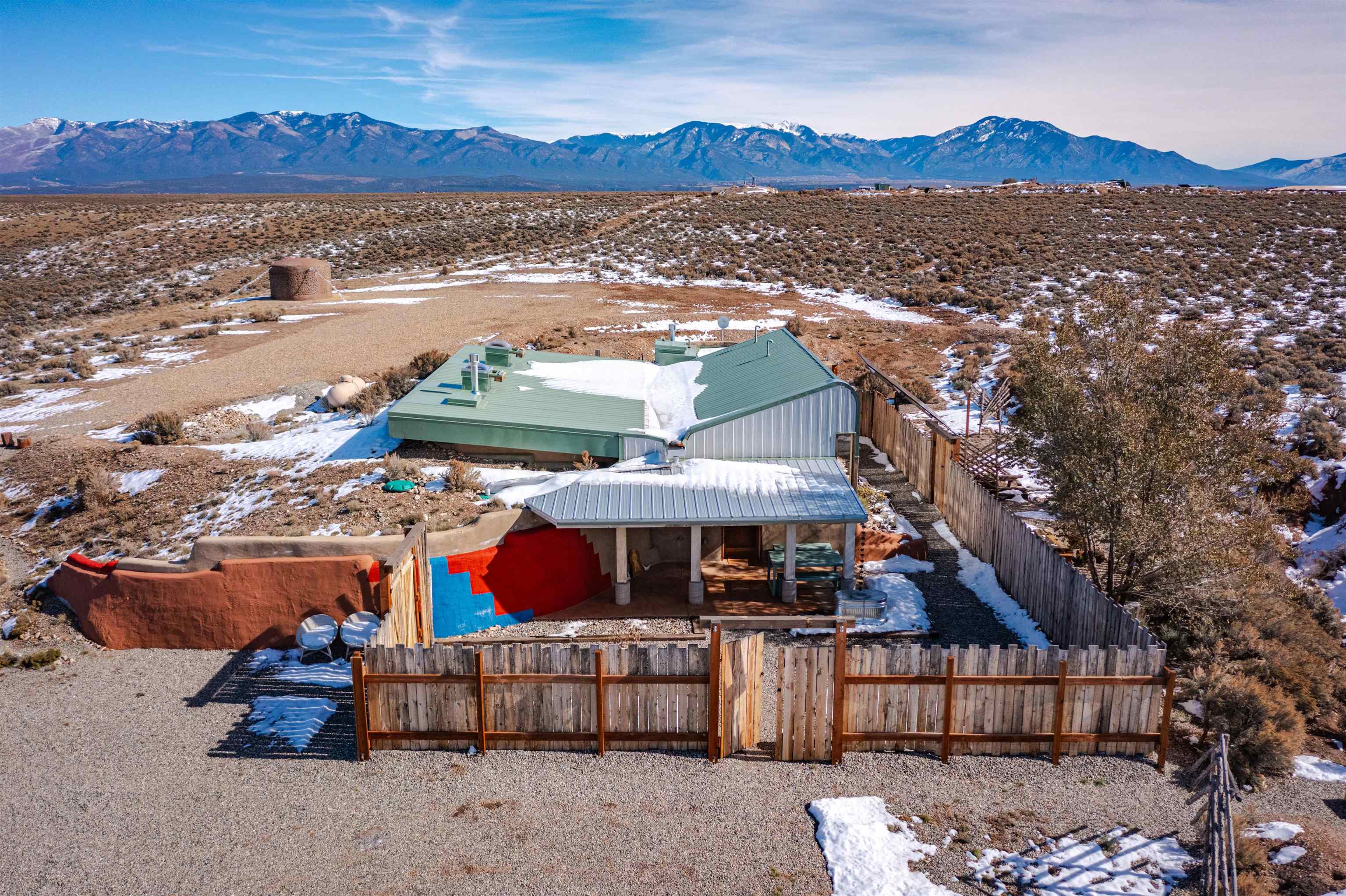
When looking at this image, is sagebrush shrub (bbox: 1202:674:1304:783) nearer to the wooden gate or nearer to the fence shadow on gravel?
the wooden gate

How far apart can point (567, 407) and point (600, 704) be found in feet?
31.7

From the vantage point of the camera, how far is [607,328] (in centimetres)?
3438

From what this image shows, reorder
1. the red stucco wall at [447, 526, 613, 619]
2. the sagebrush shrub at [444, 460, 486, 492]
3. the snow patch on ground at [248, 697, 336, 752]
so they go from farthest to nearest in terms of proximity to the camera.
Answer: the sagebrush shrub at [444, 460, 486, 492] → the red stucco wall at [447, 526, 613, 619] → the snow patch on ground at [248, 697, 336, 752]

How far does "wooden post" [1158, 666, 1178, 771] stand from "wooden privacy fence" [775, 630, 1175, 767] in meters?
0.01

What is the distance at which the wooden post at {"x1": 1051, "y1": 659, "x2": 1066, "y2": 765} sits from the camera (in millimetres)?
9867

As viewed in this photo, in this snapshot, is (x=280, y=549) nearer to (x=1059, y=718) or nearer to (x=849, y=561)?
(x=849, y=561)

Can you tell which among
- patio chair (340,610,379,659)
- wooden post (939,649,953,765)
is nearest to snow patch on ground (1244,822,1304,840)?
wooden post (939,649,953,765)

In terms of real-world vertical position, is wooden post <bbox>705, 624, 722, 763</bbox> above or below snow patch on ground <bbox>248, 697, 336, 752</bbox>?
above

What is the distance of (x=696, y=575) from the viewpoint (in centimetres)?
1534

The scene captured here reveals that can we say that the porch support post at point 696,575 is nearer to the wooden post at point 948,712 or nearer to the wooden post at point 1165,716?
the wooden post at point 948,712

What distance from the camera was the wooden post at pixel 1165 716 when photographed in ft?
32.4

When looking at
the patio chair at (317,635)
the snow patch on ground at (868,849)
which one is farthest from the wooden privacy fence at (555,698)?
the patio chair at (317,635)

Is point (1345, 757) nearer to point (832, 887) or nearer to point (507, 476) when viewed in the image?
point (832, 887)

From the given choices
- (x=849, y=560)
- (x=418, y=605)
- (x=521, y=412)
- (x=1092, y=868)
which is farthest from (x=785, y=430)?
(x=1092, y=868)
